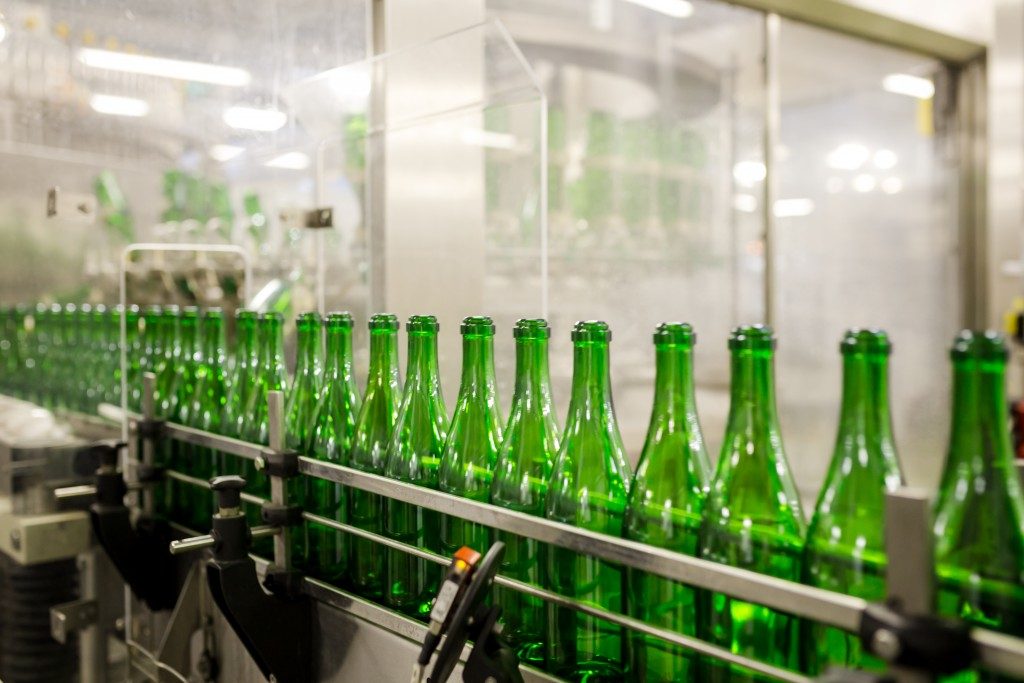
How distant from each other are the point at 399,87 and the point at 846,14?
1518mm

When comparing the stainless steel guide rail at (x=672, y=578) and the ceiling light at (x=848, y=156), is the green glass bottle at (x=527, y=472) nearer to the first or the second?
the stainless steel guide rail at (x=672, y=578)

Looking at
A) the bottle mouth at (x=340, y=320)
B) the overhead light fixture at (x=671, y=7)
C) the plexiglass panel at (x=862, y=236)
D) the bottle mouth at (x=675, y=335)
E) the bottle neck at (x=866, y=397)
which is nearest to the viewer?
the bottle neck at (x=866, y=397)

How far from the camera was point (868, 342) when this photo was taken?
0.56m

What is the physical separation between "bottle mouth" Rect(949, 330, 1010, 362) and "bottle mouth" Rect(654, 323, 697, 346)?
0.21 m

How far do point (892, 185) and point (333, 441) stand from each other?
93.1 inches

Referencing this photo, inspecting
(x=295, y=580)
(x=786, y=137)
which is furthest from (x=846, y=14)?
(x=295, y=580)

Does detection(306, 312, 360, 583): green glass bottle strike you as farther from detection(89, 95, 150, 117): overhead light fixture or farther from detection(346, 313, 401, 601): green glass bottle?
detection(89, 95, 150, 117): overhead light fixture

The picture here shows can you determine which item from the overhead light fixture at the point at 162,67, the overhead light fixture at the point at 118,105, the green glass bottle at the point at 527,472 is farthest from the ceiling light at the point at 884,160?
the green glass bottle at the point at 527,472

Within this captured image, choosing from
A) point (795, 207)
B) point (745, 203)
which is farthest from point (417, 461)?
point (795, 207)

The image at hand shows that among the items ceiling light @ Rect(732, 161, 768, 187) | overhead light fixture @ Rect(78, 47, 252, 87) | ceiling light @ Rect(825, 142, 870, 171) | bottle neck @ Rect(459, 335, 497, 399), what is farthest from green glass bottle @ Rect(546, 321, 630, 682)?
ceiling light @ Rect(825, 142, 870, 171)

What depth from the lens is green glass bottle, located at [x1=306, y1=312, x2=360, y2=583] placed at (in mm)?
1035

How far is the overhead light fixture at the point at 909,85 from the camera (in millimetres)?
2818

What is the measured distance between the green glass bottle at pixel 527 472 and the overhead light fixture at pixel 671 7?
1827 millimetres

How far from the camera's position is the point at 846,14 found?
8.04ft
